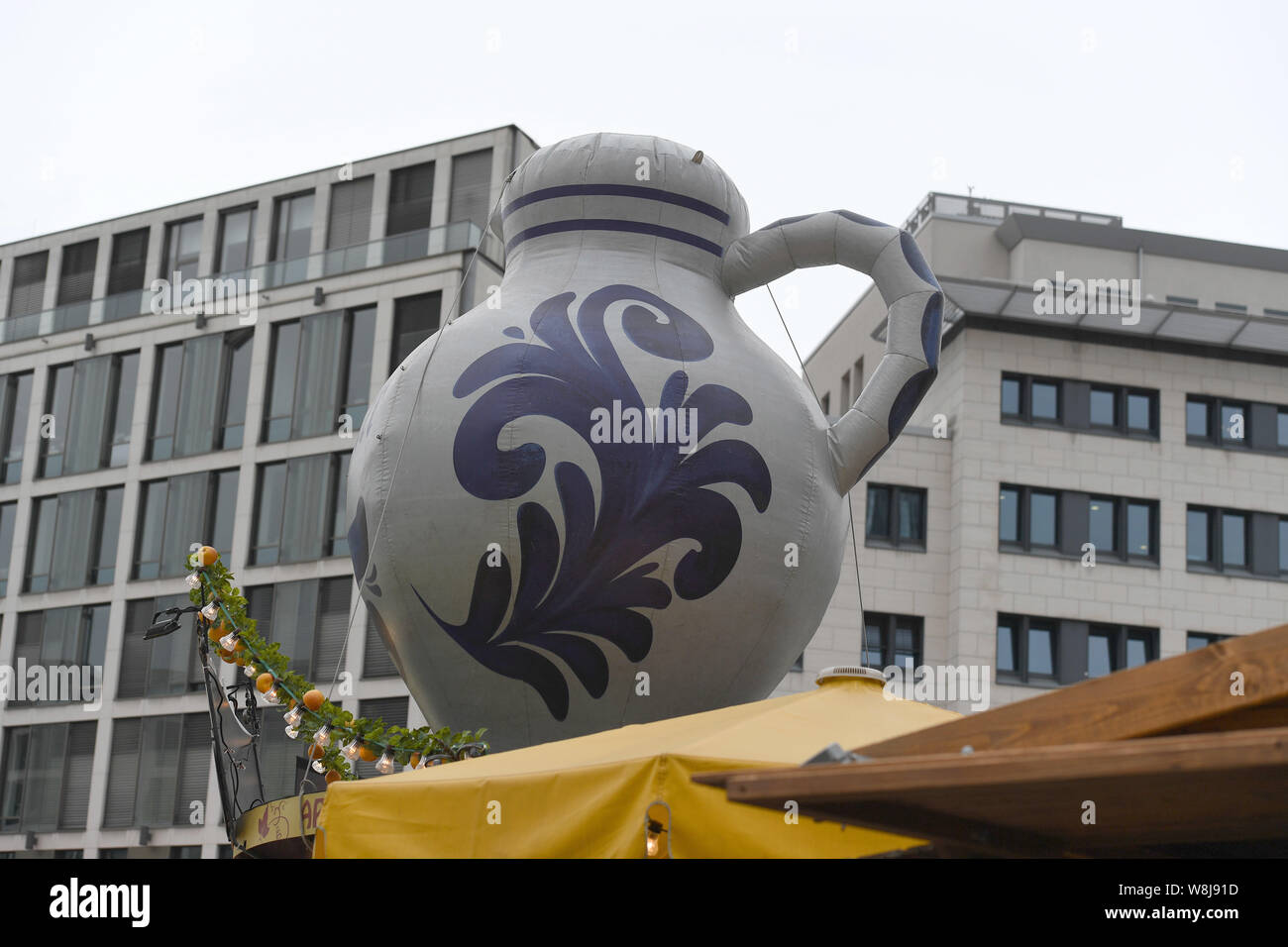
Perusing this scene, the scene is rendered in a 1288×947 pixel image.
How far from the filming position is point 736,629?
31.8 ft

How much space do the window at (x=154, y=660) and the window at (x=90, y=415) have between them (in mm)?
3777

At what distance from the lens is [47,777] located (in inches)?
1533

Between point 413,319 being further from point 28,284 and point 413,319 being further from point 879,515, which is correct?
point 28,284

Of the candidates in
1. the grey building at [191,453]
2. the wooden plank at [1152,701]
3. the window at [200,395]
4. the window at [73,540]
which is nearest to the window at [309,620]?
the grey building at [191,453]

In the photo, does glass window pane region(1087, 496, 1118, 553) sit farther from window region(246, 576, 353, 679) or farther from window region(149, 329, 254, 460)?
window region(149, 329, 254, 460)

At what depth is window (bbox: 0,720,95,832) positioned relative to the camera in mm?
38406

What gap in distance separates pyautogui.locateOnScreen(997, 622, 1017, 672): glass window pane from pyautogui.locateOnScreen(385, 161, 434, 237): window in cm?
1528

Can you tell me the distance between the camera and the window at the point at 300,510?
35719 millimetres

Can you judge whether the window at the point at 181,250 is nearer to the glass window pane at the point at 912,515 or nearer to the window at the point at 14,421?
the window at the point at 14,421
